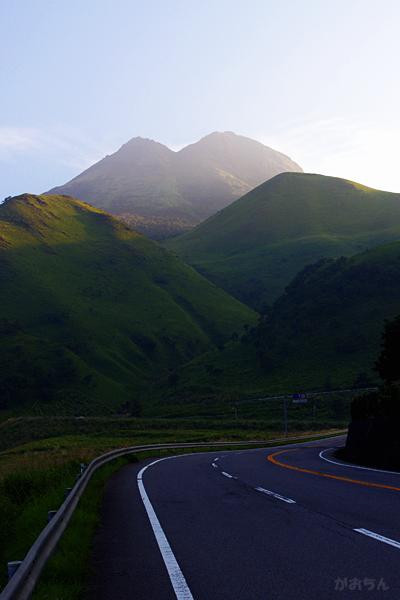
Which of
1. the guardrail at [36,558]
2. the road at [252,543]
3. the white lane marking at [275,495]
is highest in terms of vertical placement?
the guardrail at [36,558]

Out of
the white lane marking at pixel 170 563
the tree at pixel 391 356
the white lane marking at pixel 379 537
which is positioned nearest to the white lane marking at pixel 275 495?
the white lane marking at pixel 170 563

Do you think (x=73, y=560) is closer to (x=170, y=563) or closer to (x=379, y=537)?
(x=170, y=563)

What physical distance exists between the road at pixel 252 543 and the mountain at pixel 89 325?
352ft

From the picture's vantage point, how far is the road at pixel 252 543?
6.57 meters

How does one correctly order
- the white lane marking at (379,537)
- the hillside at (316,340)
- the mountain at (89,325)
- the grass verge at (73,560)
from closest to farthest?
the grass verge at (73,560) → the white lane marking at (379,537) → the hillside at (316,340) → the mountain at (89,325)

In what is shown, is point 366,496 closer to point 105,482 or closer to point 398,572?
point 398,572

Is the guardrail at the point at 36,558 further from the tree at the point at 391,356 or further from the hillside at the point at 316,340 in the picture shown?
the hillside at the point at 316,340

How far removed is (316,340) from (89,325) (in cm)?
5937

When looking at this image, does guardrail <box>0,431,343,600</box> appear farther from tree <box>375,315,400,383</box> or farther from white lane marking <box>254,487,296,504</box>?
tree <box>375,315,400,383</box>

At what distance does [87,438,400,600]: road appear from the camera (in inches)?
259

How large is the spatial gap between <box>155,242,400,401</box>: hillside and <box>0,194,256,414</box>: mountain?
1567 centimetres

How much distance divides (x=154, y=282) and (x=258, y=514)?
18292 centimetres

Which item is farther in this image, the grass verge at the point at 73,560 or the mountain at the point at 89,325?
the mountain at the point at 89,325

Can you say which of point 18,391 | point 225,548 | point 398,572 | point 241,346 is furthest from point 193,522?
point 241,346
